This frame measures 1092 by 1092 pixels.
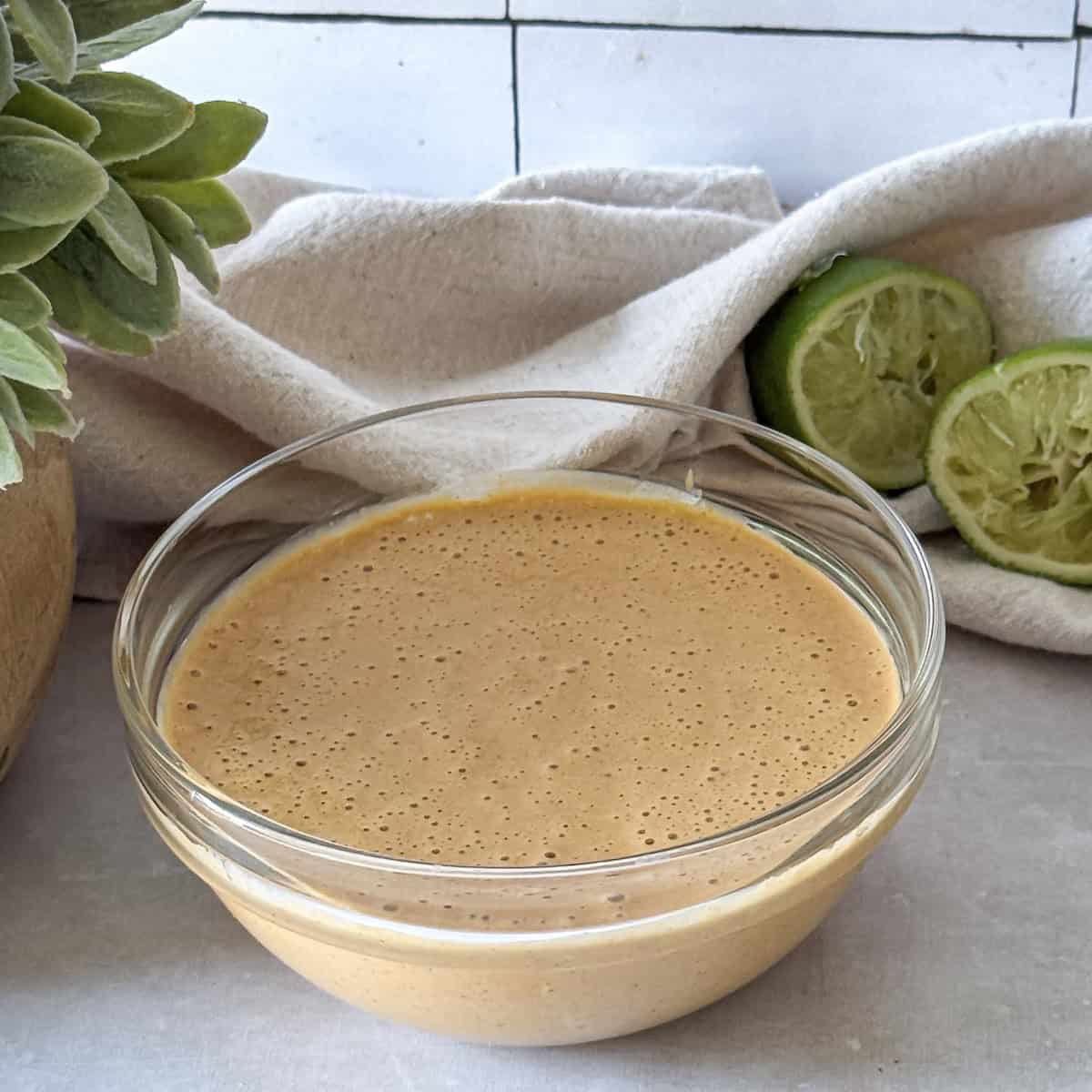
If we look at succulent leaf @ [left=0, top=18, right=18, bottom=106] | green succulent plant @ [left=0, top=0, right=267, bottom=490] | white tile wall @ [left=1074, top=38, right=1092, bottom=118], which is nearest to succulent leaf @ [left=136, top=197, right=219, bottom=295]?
green succulent plant @ [left=0, top=0, right=267, bottom=490]

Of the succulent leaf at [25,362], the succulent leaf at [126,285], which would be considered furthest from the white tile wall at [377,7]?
the succulent leaf at [25,362]

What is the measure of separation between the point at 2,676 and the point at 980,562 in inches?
21.3

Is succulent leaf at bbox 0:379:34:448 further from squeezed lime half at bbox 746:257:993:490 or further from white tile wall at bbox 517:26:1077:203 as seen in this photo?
white tile wall at bbox 517:26:1077:203

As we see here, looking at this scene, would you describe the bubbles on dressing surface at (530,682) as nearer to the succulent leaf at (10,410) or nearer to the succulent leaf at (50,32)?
the succulent leaf at (10,410)

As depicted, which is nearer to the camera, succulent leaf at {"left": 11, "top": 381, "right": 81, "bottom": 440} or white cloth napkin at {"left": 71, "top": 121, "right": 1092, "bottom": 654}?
succulent leaf at {"left": 11, "top": 381, "right": 81, "bottom": 440}

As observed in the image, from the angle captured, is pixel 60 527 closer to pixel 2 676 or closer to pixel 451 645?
pixel 2 676

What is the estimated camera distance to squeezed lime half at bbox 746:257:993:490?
3.12 ft

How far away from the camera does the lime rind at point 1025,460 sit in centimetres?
90

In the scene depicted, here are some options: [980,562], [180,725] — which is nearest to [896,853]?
[980,562]

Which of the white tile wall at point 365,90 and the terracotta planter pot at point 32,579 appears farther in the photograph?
the white tile wall at point 365,90

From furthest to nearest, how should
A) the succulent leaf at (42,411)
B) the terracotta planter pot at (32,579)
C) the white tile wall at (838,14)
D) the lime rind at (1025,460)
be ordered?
the white tile wall at (838,14) → the lime rind at (1025,460) → the terracotta planter pot at (32,579) → the succulent leaf at (42,411)

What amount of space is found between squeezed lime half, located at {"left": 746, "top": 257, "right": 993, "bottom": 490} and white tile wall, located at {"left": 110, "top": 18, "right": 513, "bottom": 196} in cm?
32

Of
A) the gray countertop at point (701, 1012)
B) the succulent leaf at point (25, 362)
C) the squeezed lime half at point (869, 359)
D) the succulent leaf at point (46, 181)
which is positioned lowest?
the gray countertop at point (701, 1012)

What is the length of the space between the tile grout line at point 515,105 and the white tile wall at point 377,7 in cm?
2
